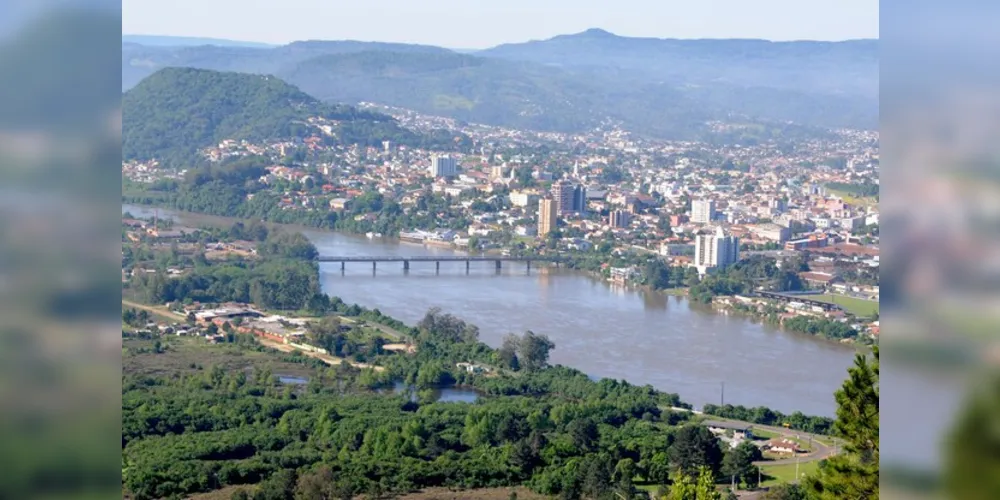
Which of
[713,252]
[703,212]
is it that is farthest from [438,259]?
[703,212]

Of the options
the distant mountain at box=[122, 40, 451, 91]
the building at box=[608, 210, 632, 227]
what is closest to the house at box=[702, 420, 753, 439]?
the building at box=[608, 210, 632, 227]

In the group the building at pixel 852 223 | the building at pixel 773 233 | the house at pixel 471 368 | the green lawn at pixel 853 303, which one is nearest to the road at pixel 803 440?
the house at pixel 471 368

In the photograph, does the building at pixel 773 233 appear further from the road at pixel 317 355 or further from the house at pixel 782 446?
the house at pixel 782 446

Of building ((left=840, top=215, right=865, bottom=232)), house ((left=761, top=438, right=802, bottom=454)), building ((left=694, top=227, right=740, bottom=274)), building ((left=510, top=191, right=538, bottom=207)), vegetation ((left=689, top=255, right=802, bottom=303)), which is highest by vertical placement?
building ((left=510, top=191, right=538, bottom=207))

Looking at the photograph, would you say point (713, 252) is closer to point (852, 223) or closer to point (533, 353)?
point (852, 223)

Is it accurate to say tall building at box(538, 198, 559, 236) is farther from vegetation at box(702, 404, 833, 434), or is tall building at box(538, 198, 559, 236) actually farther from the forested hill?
vegetation at box(702, 404, 833, 434)
